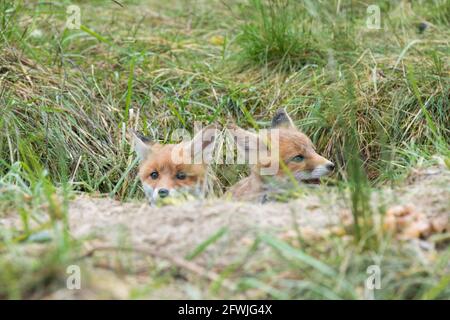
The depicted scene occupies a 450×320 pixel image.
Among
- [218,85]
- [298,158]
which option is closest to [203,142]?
[298,158]

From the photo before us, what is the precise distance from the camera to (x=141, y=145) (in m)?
6.48

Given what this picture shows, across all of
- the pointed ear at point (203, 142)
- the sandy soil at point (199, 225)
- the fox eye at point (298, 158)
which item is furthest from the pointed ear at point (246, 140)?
the sandy soil at point (199, 225)

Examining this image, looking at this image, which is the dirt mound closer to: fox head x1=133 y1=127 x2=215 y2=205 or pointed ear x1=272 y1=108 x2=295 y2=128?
fox head x1=133 y1=127 x2=215 y2=205

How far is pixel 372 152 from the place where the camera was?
6.96 metres

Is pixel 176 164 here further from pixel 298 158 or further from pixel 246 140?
pixel 298 158

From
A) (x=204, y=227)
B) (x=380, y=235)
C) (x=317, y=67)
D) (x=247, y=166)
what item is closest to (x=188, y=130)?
(x=247, y=166)

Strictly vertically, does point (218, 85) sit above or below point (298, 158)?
above

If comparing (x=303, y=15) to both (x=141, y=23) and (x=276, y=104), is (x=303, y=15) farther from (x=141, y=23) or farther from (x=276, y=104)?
(x=141, y=23)

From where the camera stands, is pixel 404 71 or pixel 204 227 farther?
pixel 404 71

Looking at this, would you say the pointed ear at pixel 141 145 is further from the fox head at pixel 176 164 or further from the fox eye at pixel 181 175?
the fox eye at pixel 181 175

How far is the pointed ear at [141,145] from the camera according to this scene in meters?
6.46

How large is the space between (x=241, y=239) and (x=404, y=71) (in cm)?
383

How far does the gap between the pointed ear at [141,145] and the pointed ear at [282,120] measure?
1.18 m

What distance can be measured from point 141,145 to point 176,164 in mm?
452
